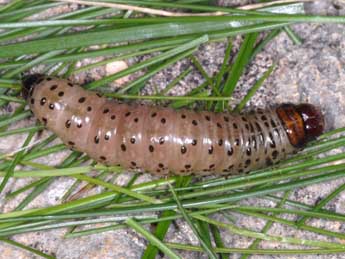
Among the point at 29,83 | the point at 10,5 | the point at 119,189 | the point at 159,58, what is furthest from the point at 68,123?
the point at 10,5

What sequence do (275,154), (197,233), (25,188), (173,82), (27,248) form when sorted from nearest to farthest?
(197,233) < (27,248) < (25,188) < (275,154) < (173,82)

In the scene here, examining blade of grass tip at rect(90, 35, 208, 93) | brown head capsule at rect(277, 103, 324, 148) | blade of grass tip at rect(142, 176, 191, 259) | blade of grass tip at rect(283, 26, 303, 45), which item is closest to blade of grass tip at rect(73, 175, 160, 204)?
blade of grass tip at rect(142, 176, 191, 259)

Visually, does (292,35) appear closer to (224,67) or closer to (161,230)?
(224,67)

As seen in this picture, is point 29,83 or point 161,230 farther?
point 29,83

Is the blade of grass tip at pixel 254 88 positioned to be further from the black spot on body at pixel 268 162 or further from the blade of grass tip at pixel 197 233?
the blade of grass tip at pixel 197 233

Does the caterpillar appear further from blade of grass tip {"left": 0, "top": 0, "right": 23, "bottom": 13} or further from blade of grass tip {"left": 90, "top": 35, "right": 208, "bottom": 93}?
blade of grass tip {"left": 0, "top": 0, "right": 23, "bottom": 13}

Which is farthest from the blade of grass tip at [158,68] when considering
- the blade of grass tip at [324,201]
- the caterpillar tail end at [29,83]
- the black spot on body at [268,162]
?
the blade of grass tip at [324,201]
